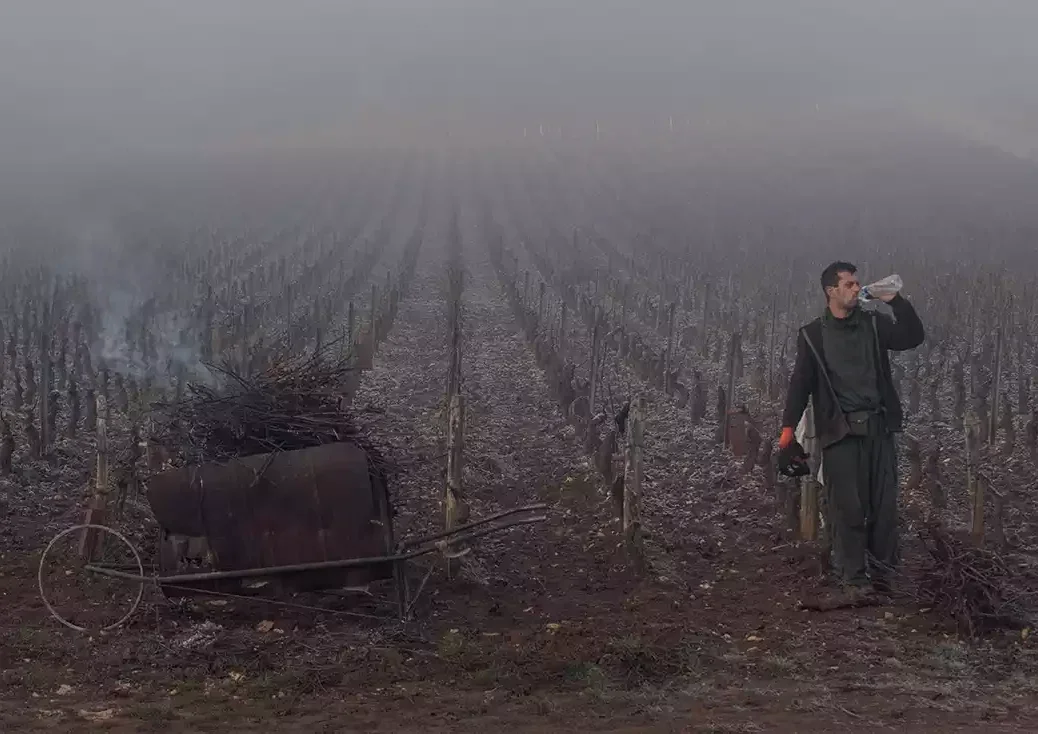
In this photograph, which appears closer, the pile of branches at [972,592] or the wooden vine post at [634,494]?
the pile of branches at [972,592]

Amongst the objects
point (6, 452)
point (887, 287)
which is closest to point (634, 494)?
point (887, 287)

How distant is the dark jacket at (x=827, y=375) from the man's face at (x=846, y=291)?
169mm

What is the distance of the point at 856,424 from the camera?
694 centimetres

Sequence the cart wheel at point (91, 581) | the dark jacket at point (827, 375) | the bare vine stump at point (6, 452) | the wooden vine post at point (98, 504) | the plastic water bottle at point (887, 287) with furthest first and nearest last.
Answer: the bare vine stump at point (6, 452) < the wooden vine post at point (98, 504) < the dark jacket at point (827, 375) < the cart wheel at point (91, 581) < the plastic water bottle at point (887, 287)

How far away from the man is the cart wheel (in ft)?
15.3

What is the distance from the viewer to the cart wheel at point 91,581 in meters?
6.82

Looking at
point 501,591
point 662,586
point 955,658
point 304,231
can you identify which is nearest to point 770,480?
point 662,586

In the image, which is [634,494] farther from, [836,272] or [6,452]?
[6,452]

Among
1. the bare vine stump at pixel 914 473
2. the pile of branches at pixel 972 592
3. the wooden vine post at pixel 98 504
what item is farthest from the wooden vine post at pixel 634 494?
the wooden vine post at pixel 98 504

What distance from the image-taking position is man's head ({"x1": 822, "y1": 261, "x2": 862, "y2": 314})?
22.9ft

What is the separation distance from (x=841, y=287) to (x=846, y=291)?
0.04 metres

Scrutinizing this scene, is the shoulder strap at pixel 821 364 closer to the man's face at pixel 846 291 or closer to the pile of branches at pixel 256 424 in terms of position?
the man's face at pixel 846 291

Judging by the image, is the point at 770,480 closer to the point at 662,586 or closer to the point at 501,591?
the point at 662,586

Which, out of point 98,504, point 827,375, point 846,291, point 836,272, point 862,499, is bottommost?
point 98,504
